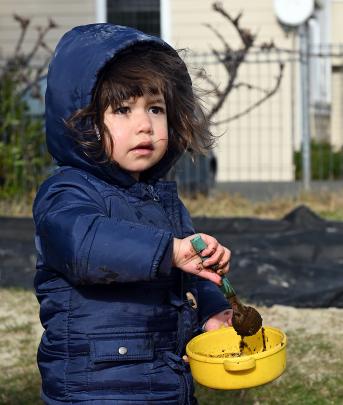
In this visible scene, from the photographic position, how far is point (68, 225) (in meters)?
2.24

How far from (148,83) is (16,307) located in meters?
3.66

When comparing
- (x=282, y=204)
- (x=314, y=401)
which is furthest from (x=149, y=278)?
(x=282, y=204)

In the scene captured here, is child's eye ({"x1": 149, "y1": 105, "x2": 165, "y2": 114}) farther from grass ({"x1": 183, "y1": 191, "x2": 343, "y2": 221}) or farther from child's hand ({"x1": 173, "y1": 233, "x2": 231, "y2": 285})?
grass ({"x1": 183, "y1": 191, "x2": 343, "y2": 221})

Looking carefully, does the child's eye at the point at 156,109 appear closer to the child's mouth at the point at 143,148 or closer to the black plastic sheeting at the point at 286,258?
the child's mouth at the point at 143,148

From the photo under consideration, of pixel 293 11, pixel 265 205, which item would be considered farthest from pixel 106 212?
pixel 293 11

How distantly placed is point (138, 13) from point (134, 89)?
40.4ft

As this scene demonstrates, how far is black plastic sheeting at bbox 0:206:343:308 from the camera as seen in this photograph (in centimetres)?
585

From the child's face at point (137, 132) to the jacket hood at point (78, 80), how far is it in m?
0.05

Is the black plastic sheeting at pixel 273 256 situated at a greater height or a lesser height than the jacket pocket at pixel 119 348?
lesser

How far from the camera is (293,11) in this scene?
13.4m

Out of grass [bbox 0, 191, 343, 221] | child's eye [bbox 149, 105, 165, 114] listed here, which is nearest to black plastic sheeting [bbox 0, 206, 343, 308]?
grass [bbox 0, 191, 343, 221]

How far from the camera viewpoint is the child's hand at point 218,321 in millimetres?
2746

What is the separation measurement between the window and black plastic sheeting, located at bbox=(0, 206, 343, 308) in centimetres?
708

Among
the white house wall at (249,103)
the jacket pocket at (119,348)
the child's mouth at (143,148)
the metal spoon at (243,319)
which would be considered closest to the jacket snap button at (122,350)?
the jacket pocket at (119,348)
